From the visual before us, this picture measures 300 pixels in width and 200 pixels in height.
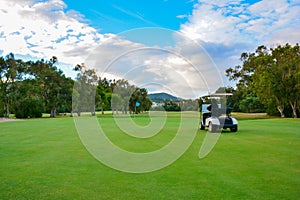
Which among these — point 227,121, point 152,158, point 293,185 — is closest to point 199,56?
point 227,121

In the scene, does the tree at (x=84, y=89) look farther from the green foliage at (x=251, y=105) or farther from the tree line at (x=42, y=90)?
the green foliage at (x=251, y=105)

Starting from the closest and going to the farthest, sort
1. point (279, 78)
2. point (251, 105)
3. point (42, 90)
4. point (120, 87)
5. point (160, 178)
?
point (160, 178), point (279, 78), point (120, 87), point (42, 90), point (251, 105)

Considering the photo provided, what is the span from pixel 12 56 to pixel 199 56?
39.9 metres

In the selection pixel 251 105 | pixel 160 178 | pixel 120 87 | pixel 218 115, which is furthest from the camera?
pixel 251 105

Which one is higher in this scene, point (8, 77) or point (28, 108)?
point (8, 77)

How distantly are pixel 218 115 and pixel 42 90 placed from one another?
41.7 m

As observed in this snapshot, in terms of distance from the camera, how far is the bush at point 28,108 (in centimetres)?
4434

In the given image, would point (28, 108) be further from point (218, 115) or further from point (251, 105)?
point (251, 105)

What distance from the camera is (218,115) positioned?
1582 centimetres

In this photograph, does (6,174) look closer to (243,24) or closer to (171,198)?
(171,198)

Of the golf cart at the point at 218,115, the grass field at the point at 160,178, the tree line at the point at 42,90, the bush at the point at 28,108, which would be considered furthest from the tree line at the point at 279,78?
the bush at the point at 28,108

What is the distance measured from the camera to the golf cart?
1536cm

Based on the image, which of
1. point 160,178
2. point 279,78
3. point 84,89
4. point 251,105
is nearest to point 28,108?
point 84,89

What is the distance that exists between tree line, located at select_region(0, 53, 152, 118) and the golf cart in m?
24.5
